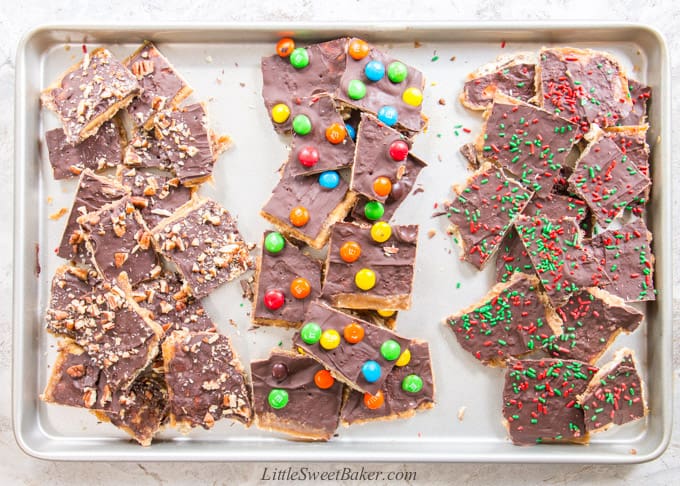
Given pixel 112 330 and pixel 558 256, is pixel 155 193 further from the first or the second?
pixel 558 256

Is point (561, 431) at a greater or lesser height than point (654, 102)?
lesser

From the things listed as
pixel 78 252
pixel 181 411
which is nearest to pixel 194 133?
pixel 78 252

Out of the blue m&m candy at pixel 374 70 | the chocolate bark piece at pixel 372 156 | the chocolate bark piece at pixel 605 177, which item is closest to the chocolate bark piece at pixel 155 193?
the chocolate bark piece at pixel 372 156

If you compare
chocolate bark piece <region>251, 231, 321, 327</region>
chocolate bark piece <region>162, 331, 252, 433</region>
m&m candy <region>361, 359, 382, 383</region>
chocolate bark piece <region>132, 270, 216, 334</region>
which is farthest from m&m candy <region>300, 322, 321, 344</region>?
chocolate bark piece <region>132, 270, 216, 334</region>

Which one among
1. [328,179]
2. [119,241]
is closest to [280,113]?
[328,179]

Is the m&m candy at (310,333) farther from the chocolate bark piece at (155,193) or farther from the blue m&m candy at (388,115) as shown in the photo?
the blue m&m candy at (388,115)

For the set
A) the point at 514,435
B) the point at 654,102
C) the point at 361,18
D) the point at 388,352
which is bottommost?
the point at 514,435

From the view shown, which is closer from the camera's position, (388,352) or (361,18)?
(388,352)

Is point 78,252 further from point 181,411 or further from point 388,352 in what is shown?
point 388,352
